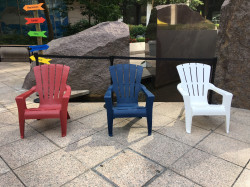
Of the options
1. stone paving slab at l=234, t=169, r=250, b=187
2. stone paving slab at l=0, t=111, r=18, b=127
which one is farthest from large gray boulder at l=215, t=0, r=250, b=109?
stone paving slab at l=0, t=111, r=18, b=127

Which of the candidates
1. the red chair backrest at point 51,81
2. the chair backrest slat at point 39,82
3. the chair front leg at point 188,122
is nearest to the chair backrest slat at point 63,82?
the red chair backrest at point 51,81

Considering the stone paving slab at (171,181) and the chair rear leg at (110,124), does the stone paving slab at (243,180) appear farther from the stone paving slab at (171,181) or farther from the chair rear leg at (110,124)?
the chair rear leg at (110,124)

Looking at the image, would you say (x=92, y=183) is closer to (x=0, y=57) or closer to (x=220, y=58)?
(x=220, y=58)

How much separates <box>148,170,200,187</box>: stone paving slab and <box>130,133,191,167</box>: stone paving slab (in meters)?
0.20

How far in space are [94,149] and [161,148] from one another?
3.23 ft

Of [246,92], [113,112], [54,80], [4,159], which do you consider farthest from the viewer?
[246,92]

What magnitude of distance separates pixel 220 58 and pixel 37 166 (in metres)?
4.18

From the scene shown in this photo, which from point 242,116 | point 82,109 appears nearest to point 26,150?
point 82,109

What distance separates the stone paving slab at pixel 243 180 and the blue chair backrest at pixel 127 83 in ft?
6.84

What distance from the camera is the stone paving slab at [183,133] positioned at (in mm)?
3262

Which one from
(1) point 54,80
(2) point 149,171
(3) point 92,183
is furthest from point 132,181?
(1) point 54,80

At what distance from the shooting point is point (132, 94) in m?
3.93

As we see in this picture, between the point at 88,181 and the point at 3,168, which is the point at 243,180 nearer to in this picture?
the point at 88,181

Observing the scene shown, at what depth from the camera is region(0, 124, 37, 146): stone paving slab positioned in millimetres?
3258
